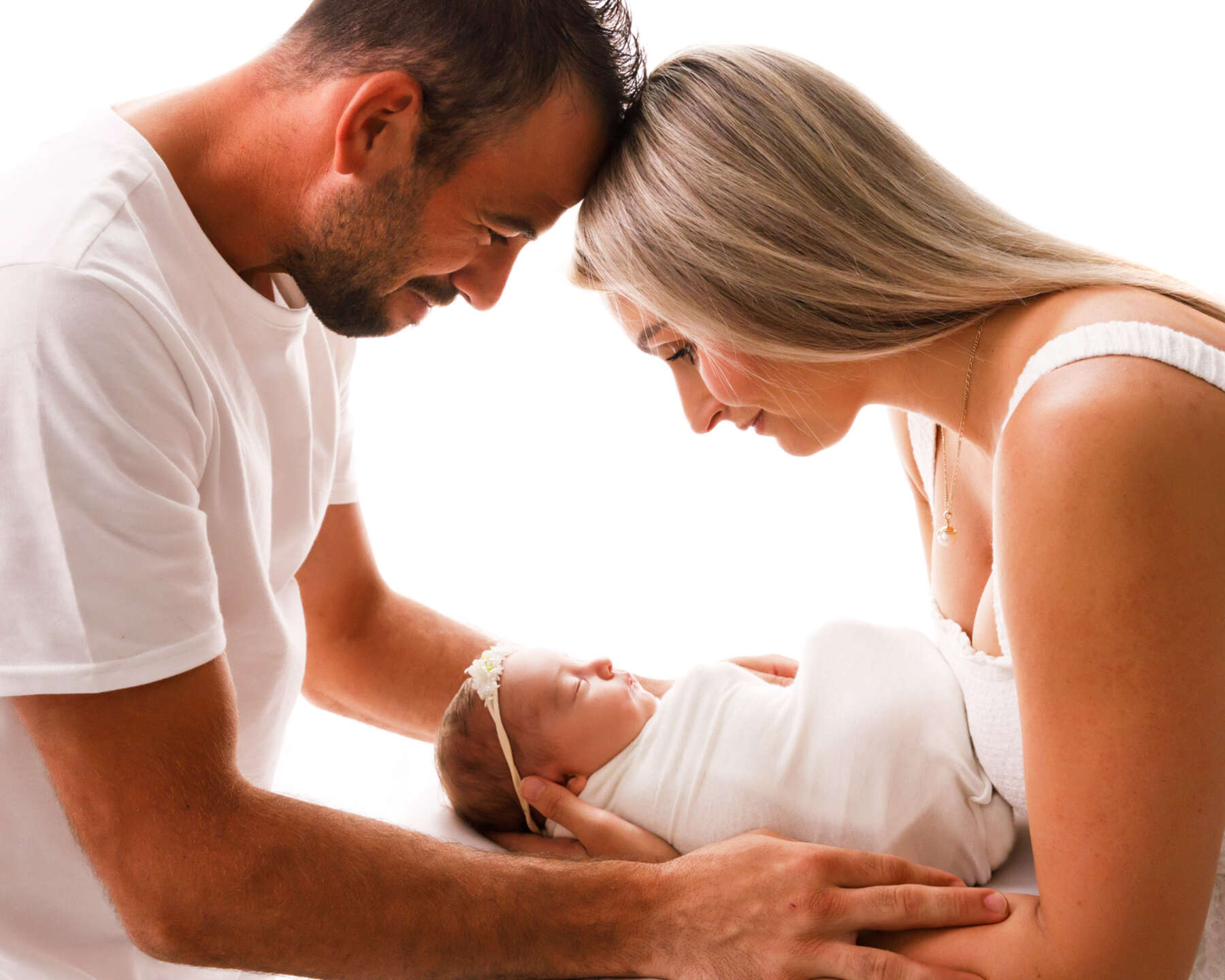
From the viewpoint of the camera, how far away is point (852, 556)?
126 inches

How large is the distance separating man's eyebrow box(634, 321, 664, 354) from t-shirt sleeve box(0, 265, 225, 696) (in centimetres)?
76

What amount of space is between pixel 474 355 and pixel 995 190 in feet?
5.12

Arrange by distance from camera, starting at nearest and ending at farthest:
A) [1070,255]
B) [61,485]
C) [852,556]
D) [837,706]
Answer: [61,485]
[1070,255]
[837,706]
[852,556]

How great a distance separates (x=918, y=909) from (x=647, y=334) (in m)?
0.92

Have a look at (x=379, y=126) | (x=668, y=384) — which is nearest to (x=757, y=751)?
(x=379, y=126)

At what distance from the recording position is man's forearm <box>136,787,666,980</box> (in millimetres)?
1307

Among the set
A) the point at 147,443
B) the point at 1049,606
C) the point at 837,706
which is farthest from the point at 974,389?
the point at 147,443

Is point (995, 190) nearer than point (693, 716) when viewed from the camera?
No

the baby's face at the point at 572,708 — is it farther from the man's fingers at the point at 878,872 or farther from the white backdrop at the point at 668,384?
the white backdrop at the point at 668,384

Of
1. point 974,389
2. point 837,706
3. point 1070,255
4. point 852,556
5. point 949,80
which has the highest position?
point 949,80

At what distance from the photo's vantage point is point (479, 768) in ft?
6.22

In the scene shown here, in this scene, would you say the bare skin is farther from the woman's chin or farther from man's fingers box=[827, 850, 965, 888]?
the woman's chin

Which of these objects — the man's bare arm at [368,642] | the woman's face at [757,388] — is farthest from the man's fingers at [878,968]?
the man's bare arm at [368,642]

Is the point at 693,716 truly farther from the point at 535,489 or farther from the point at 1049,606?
the point at 535,489
